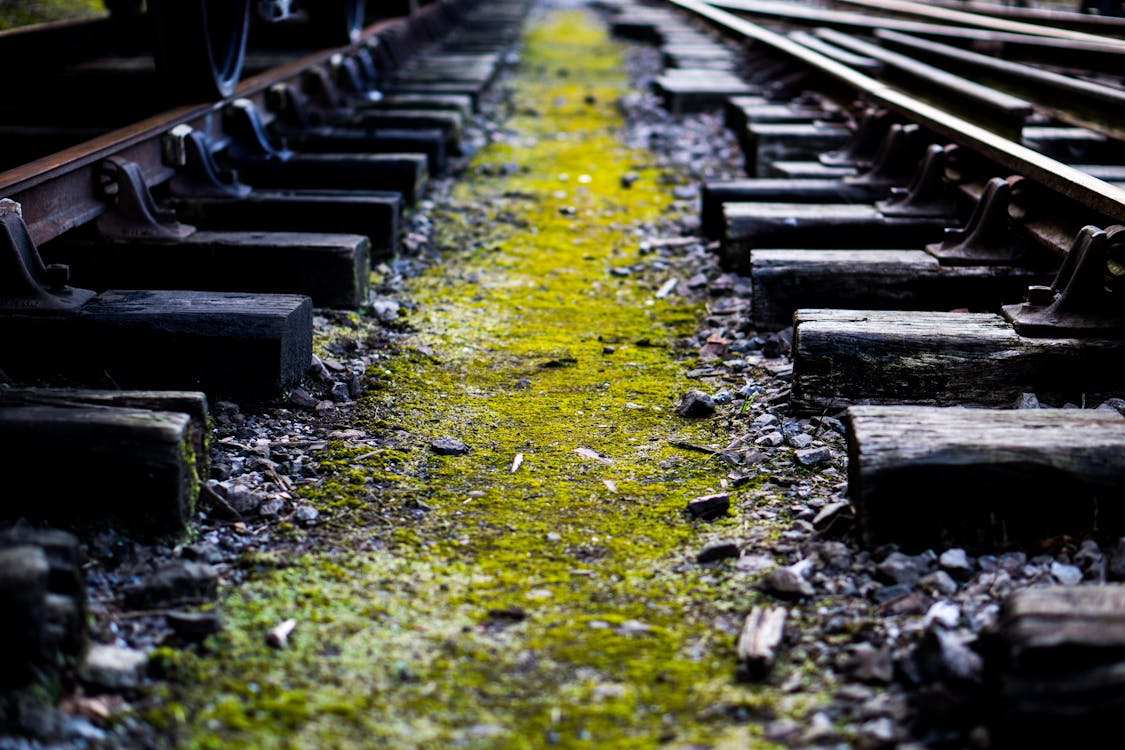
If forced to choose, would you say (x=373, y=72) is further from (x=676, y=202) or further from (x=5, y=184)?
(x=5, y=184)

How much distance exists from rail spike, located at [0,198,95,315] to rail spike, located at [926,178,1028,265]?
2866mm

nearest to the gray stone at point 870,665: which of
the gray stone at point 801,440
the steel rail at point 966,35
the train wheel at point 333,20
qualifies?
the gray stone at point 801,440

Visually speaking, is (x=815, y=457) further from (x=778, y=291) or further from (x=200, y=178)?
(x=200, y=178)

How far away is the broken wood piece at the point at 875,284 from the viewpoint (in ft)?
12.0

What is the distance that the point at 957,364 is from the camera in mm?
2949

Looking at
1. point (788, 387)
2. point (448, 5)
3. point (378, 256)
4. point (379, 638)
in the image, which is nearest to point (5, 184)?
point (378, 256)

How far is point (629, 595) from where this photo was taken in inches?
92.5

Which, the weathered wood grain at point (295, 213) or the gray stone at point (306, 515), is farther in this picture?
the weathered wood grain at point (295, 213)

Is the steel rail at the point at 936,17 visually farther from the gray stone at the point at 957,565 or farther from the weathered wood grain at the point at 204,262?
the gray stone at the point at 957,565

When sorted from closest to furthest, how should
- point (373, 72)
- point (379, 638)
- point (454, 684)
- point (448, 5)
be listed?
1. point (454, 684)
2. point (379, 638)
3. point (373, 72)
4. point (448, 5)

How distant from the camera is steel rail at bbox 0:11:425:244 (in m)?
3.34

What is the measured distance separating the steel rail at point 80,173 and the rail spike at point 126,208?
0.03m

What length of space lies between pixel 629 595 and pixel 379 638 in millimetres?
553

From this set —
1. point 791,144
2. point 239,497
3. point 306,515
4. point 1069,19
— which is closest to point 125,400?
point 239,497
